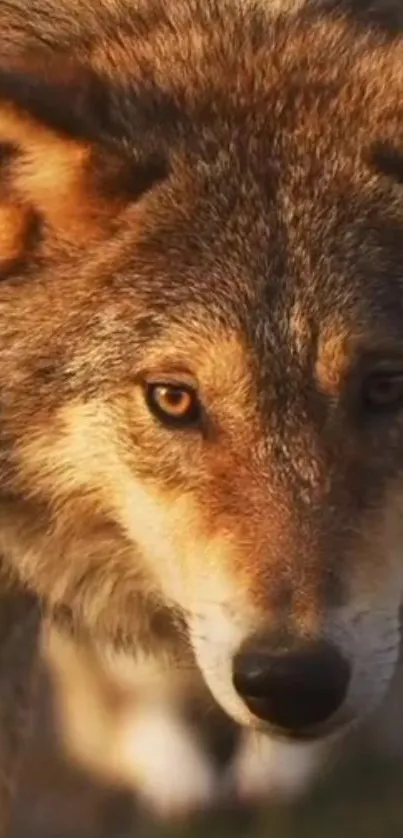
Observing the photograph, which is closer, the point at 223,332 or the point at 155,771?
the point at 223,332

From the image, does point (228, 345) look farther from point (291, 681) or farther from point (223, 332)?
point (291, 681)

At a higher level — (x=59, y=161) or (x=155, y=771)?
(x=59, y=161)

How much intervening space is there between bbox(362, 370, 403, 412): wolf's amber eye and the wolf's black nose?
418 mm

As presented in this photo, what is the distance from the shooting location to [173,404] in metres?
3.58

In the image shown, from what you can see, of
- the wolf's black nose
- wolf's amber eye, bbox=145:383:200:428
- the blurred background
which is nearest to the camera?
the wolf's black nose

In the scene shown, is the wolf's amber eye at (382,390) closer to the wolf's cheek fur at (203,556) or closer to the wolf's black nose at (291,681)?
the wolf's cheek fur at (203,556)

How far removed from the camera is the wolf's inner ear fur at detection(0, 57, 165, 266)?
11.9 feet

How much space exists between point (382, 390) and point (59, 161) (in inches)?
26.0

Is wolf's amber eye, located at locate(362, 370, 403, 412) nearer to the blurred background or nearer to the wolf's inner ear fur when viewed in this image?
the wolf's inner ear fur

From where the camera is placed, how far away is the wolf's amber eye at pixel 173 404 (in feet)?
11.7

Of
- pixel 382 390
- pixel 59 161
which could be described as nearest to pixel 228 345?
pixel 382 390

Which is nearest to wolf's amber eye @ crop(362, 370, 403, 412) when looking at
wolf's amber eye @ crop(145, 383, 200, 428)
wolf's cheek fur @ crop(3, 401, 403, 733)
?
wolf's cheek fur @ crop(3, 401, 403, 733)

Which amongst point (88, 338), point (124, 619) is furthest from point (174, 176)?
point (124, 619)

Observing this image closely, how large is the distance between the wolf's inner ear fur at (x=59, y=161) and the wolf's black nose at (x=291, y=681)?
31.9 inches
